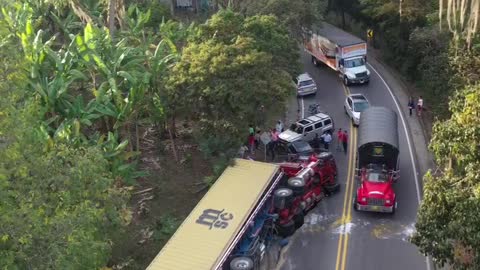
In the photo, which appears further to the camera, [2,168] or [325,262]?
[325,262]

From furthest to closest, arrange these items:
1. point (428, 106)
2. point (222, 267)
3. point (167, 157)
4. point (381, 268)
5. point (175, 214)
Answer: point (428, 106) → point (167, 157) → point (175, 214) → point (381, 268) → point (222, 267)

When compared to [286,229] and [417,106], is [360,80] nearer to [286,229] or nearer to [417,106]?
[417,106]

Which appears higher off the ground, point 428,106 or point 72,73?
point 72,73

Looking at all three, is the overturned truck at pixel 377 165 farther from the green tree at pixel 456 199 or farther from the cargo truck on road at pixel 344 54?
the cargo truck on road at pixel 344 54

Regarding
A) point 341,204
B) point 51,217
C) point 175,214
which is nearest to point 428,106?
point 341,204

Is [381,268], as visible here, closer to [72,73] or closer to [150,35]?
[72,73]

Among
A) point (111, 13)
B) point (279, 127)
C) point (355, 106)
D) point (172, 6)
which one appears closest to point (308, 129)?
point (279, 127)

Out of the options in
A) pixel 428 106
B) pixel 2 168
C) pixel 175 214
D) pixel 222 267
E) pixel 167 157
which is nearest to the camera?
pixel 2 168
